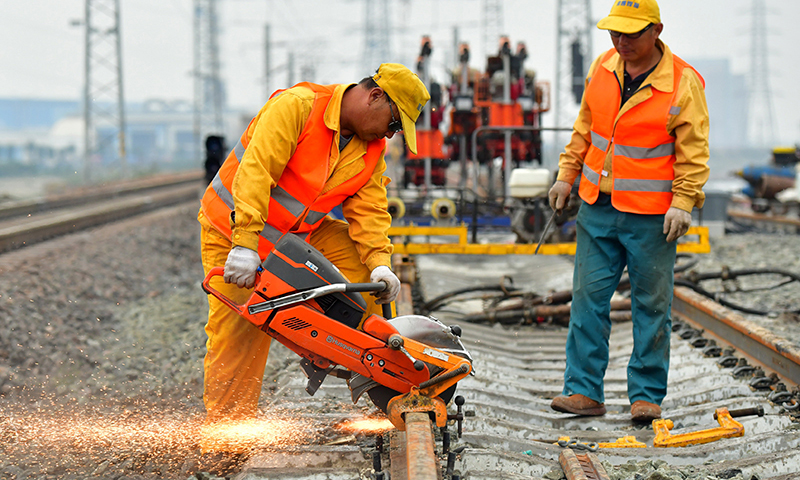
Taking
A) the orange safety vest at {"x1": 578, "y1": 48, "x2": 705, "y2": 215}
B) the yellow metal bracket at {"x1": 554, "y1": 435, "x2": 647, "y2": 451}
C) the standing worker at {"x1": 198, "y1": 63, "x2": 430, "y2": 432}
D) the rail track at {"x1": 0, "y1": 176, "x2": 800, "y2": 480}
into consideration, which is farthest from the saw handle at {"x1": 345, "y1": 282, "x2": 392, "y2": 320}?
the orange safety vest at {"x1": 578, "y1": 48, "x2": 705, "y2": 215}

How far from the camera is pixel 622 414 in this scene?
3.87m

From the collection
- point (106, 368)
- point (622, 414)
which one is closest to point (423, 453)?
point (622, 414)

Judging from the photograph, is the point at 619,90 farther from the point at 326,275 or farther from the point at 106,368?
the point at 106,368

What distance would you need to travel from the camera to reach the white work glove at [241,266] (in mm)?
2928

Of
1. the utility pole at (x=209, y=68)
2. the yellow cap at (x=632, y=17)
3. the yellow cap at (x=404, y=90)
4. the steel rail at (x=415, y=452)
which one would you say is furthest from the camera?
the utility pole at (x=209, y=68)

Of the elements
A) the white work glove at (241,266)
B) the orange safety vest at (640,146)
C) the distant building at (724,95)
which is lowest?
the white work glove at (241,266)

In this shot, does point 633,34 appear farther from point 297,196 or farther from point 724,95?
point 724,95

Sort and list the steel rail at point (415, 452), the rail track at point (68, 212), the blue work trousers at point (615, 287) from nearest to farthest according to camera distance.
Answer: the steel rail at point (415, 452), the blue work trousers at point (615, 287), the rail track at point (68, 212)

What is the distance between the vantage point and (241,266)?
9.60ft

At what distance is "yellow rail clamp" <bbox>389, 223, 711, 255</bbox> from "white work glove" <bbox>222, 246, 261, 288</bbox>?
11.8ft

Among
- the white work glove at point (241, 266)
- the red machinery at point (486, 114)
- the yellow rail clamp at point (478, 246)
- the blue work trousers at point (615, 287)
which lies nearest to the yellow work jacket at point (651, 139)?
the blue work trousers at point (615, 287)

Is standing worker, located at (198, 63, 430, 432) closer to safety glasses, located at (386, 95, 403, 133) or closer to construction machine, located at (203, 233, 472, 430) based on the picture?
safety glasses, located at (386, 95, 403, 133)

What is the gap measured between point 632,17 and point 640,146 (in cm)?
60

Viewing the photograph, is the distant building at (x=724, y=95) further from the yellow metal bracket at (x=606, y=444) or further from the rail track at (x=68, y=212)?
the yellow metal bracket at (x=606, y=444)
